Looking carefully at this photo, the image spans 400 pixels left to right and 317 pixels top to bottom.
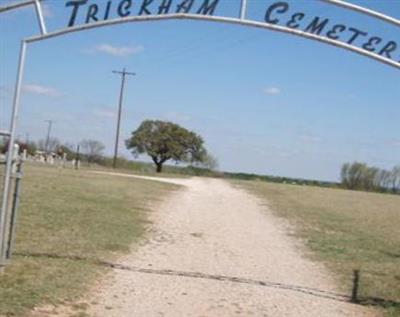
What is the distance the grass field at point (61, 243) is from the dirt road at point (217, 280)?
379 millimetres

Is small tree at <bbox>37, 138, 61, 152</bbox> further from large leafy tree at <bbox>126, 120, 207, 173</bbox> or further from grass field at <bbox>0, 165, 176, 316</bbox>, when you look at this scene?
grass field at <bbox>0, 165, 176, 316</bbox>

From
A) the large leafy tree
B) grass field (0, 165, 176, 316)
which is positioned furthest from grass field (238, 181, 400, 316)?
the large leafy tree

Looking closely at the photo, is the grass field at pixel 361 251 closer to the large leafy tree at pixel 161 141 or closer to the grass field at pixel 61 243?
the grass field at pixel 61 243

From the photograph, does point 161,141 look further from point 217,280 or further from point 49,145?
point 217,280

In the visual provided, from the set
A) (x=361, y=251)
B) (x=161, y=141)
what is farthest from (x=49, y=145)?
(x=361, y=251)

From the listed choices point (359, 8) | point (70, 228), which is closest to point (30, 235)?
point (70, 228)

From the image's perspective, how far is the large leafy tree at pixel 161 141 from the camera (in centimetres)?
9406

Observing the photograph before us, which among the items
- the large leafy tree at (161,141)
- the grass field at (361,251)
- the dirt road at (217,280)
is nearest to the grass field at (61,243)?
the dirt road at (217,280)

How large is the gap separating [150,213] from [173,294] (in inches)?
487

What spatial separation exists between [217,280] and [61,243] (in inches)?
139

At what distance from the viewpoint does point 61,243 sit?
12.5 meters

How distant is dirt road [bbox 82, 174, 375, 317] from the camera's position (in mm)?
8250

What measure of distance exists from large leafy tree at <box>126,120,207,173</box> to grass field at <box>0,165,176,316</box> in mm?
69913

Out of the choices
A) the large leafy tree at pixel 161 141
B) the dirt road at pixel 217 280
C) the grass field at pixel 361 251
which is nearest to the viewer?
the dirt road at pixel 217 280
